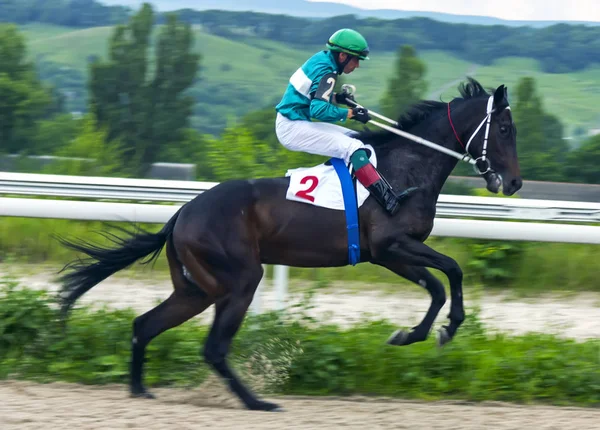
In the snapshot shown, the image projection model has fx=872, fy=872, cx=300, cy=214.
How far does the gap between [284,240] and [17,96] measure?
13547 mm

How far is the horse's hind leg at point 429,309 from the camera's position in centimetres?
493

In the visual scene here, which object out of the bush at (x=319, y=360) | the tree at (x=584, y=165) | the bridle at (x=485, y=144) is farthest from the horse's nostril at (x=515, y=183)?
the tree at (x=584, y=165)

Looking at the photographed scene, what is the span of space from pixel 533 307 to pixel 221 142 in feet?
12.3

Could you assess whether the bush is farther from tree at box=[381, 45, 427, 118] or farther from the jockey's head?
tree at box=[381, 45, 427, 118]

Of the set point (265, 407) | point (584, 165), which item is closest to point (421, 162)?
point (265, 407)

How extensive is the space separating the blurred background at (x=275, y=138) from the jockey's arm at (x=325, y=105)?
43.1 inches

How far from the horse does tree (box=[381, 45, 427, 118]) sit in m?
8.93

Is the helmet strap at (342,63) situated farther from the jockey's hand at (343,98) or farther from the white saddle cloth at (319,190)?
the white saddle cloth at (319,190)

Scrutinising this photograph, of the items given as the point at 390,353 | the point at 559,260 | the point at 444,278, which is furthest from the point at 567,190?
the point at 390,353

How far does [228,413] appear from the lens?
4.64 meters

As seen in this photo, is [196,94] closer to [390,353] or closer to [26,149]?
[26,149]

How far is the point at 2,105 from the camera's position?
55.4 feet

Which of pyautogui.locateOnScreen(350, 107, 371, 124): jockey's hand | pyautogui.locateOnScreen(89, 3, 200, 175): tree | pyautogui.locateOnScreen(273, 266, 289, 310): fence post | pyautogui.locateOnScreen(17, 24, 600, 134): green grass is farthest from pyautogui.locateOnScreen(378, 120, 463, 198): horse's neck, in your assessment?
pyautogui.locateOnScreen(89, 3, 200, 175): tree

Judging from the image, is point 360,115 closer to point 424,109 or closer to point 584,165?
point 424,109
